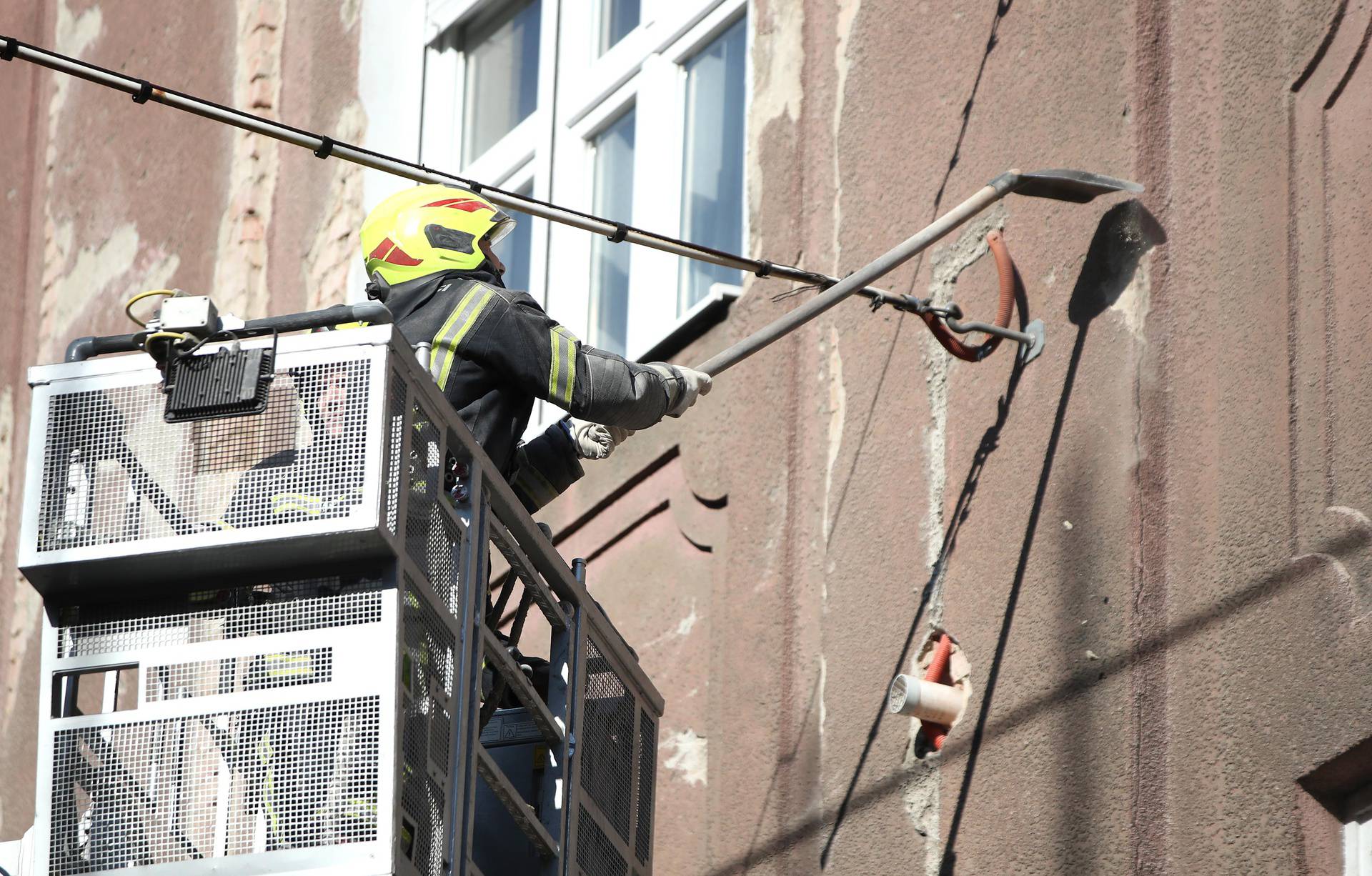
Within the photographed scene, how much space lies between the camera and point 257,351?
4.27 m

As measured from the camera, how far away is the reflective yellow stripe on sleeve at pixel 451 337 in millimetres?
5270

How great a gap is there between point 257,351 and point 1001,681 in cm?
238

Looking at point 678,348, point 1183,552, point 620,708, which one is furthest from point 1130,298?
point 678,348

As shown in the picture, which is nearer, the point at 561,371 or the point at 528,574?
the point at 528,574

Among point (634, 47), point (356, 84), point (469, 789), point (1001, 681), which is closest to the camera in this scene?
point (469, 789)

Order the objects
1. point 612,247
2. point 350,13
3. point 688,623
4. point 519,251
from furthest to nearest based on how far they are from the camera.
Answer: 1. point 350,13
2. point 519,251
3. point 612,247
4. point 688,623

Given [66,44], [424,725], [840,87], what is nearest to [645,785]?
[424,725]

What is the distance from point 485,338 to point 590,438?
662 mm

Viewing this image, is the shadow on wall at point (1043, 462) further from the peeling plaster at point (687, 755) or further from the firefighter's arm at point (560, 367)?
the firefighter's arm at point (560, 367)

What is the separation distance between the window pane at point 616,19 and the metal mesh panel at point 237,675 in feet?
17.5

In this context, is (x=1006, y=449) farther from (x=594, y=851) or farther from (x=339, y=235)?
(x=339, y=235)

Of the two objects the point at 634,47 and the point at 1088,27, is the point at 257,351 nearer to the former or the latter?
the point at 1088,27

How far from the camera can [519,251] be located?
30.9ft

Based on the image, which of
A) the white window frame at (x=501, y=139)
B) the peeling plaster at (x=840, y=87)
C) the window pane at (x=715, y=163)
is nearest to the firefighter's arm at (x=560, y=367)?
the peeling plaster at (x=840, y=87)
